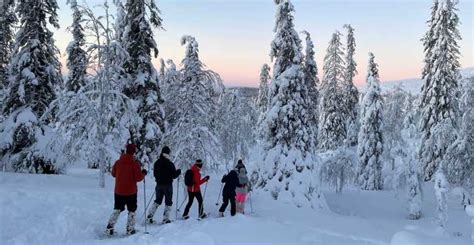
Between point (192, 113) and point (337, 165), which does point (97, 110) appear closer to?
point (192, 113)

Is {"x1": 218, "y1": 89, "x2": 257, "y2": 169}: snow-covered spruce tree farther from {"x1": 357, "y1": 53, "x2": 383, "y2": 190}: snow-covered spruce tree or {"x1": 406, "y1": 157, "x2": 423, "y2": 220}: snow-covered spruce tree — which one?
{"x1": 406, "y1": 157, "x2": 423, "y2": 220}: snow-covered spruce tree

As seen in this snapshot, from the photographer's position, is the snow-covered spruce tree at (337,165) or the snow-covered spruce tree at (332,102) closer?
the snow-covered spruce tree at (337,165)

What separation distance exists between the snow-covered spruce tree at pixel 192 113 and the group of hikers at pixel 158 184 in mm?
3669

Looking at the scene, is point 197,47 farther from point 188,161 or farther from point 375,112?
point 375,112

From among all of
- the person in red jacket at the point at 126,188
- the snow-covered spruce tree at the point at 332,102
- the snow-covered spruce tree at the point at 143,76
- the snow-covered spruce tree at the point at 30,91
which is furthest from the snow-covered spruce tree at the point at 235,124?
the person in red jacket at the point at 126,188

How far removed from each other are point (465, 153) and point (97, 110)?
927 inches

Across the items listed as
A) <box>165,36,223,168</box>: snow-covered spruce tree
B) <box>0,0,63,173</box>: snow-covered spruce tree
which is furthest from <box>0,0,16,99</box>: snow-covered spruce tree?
<box>165,36,223,168</box>: snow-covered spruce tree

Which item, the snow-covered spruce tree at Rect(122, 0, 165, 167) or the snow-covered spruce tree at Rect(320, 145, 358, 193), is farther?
the snow-covered spruce tree at Rect(320, 145, 358, 193)

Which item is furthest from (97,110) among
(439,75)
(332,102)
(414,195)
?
(332,102)

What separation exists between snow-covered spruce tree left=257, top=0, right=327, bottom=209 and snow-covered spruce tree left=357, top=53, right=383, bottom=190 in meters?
15.7

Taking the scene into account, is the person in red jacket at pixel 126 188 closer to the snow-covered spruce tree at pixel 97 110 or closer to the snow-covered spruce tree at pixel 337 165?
the snow-covered spruce tree at pixel 97 110

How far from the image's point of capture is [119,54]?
20.2 metres

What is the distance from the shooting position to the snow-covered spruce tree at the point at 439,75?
35.0m

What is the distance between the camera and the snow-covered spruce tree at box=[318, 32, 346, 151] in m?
47.0
